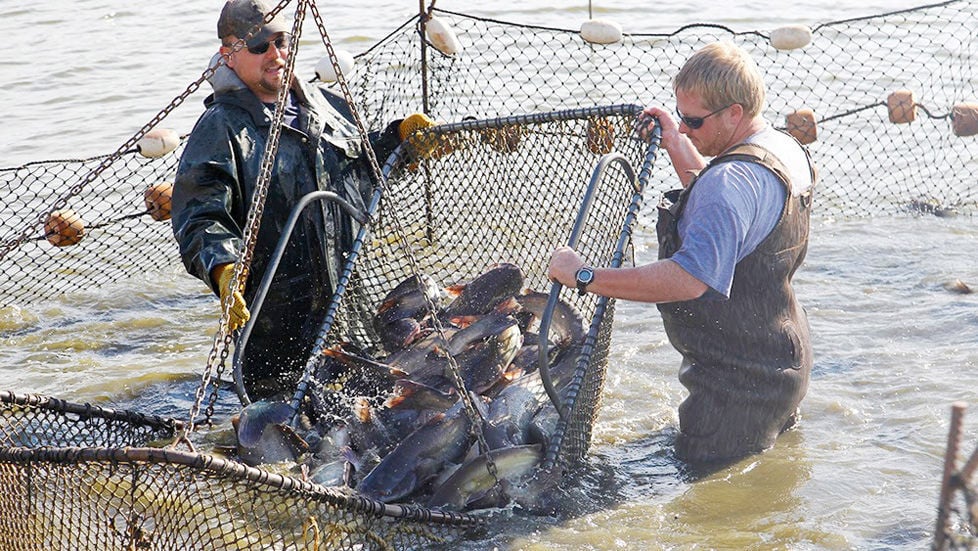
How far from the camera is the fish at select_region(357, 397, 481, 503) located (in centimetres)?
397

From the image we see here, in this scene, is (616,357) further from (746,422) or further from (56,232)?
(56,232)

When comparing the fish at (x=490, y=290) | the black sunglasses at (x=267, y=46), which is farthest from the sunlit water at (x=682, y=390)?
the black sunglasses at (x=267, y=46)

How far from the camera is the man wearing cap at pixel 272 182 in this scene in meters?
4.63

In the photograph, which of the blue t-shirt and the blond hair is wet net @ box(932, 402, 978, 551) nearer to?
the blue t-shirt

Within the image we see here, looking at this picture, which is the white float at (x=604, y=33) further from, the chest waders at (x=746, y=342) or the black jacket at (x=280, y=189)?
the chest waders at (x=746, y=342)

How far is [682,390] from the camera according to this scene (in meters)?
5.47

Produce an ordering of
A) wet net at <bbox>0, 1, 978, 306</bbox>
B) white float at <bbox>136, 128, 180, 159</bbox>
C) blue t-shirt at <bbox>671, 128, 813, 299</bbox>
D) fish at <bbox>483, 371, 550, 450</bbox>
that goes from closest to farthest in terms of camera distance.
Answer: blue t-shirt at <bbox>671, 128, 813, 299</bbox>
fish at <bbox>483, 371, 550, 450</bbox>
white float at <bbox>136, 128, 180, 159</bbox>
wet net at <bbox>0, 1, 978, 306</bbox>

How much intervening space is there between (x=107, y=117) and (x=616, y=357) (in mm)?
6802

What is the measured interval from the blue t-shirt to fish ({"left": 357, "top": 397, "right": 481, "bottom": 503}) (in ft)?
3.53

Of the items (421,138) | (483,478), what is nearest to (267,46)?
(421,138)

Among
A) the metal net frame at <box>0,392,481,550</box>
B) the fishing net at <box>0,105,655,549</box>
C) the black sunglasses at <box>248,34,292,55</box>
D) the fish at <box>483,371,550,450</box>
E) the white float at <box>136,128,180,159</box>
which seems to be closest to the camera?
the metal net frame at <box>0,392,481,550</box>

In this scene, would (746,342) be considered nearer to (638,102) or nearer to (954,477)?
(954,477)

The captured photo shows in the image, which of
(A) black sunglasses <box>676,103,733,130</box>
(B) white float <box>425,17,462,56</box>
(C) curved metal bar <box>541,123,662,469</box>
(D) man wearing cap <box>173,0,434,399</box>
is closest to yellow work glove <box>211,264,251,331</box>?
(D) man wearing cap <box>173,0,434,399</box>

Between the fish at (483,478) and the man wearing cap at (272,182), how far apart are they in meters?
1.30
